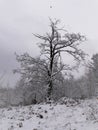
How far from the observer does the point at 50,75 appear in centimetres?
2977

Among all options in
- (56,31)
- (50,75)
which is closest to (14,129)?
(50,75)

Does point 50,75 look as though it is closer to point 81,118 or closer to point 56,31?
point 56,31

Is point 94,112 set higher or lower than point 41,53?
lower

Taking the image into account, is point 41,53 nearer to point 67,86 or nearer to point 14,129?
point 67,86

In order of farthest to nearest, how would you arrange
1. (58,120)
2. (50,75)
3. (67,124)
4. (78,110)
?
(50,75)
(78,110)
(58,120)
(67,124)

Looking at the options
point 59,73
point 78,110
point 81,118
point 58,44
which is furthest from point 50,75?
point 81,118

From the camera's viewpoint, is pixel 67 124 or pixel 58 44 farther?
pixel 58 44

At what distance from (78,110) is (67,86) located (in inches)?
711

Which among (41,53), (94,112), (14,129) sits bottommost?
(14,129)

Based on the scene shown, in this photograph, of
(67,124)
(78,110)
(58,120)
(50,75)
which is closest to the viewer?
(67,124)

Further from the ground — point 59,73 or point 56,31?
point 56,31

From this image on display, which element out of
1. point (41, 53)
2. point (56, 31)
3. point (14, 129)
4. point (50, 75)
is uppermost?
point (56, 31)

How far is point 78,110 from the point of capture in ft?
43.5

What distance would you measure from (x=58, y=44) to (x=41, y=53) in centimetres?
233
